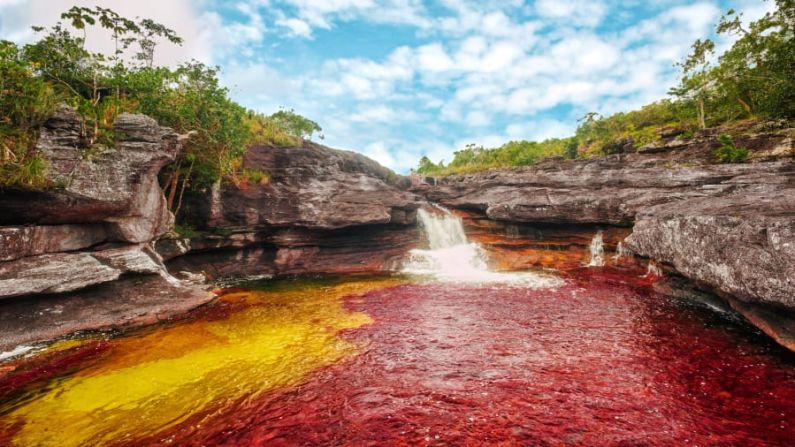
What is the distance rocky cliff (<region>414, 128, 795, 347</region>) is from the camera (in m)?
8.46

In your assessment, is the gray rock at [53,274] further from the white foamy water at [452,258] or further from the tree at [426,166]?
the tree at [426,166]

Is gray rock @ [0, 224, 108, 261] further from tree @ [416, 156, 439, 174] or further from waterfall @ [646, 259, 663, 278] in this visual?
tree @ [416, 156, 439, 174]

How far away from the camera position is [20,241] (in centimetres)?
1142

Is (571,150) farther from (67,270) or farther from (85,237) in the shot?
(67,270)

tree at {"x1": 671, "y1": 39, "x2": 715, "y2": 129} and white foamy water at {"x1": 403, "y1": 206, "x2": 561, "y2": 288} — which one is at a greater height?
tree at {"x1": 671, "y1": 39, "x2": 715, "y2": 129}

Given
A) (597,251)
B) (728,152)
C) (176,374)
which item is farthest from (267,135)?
(728,152)

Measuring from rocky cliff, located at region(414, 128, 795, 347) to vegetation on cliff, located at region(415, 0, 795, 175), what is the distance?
2494mm

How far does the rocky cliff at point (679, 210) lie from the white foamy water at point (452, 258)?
1533 millimetres

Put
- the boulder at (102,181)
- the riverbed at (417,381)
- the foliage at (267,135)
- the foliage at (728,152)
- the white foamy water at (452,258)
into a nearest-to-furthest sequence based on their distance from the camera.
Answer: the riverbed at (417,381) → the boulder at (102,181) → the white foamy water at (452,258) → the foliage at (728,152) → the foliage at (267,135)

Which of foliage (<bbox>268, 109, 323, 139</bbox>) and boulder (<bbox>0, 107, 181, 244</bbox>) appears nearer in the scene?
boulder (<bbox>0, 107, 181, 244</bbox>)

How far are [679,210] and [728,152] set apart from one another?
1418cm

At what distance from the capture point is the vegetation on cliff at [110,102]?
459 inches

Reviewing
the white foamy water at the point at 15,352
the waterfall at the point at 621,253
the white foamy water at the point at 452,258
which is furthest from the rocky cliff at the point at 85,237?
the waterfall at the point at 621,253

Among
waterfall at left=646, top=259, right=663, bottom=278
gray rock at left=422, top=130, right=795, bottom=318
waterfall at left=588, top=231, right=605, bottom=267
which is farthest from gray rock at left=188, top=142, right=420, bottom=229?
waterfall at left=646, top=259, right=663, bottom=278
